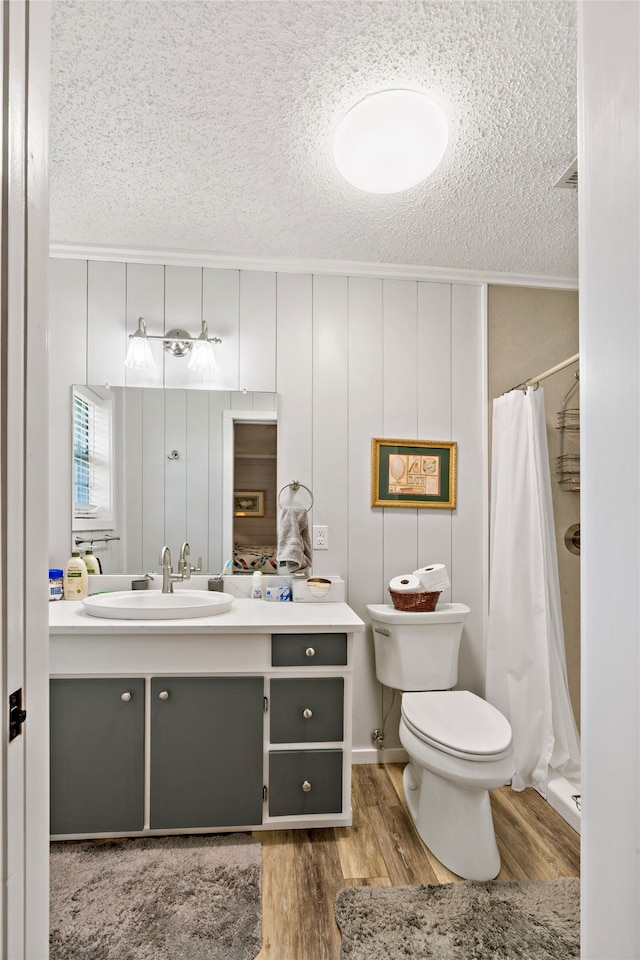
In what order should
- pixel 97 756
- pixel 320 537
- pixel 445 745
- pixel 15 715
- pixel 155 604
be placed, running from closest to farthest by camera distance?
pixel 15 715 < pixel 445 745 < pixel 97 756 < pixel 155 604 < pixel 320 537

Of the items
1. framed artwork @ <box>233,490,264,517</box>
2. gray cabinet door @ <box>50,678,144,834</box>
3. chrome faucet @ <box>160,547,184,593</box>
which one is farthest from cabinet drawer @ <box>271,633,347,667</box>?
framed artwork @ <box>233,490,264,517</box>

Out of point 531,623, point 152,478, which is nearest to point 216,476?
point 152,478

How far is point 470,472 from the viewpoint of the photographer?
9.09 ft

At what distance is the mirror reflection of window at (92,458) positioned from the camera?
251 cm

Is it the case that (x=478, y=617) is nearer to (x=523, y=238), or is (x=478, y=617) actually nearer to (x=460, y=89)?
(x=523, y=238)

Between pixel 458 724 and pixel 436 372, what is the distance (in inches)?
64.1

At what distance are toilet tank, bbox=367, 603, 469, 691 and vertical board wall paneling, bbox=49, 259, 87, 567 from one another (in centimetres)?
150

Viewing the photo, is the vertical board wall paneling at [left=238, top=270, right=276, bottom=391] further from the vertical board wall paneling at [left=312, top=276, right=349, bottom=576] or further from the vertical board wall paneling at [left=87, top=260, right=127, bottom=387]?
the vertical board wall paneling at [left=87, top=260, right=127, bottom=387]

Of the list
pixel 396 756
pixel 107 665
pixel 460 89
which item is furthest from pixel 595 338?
pixel 396 756

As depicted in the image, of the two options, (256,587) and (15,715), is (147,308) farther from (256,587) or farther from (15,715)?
(15,715)

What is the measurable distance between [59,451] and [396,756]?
7.01 ft

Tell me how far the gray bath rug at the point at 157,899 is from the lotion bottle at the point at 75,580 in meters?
0.92

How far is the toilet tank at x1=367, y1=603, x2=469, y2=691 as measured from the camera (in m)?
2.39

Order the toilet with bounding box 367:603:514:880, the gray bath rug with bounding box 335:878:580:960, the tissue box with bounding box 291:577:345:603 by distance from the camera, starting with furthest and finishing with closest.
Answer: the tissue box with bounding box 291:577:345:603, the toilet with bounding box 367:603:514:880, the gray bath rug with bounding box 335:878:580:960
